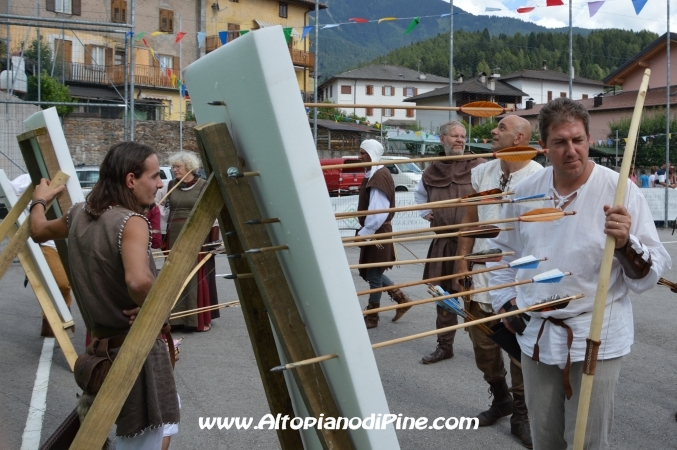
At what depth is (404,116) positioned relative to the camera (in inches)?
3204

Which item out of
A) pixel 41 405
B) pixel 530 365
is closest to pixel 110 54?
pixel 41 405

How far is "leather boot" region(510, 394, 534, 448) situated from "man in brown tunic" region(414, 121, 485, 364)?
1.21 metres

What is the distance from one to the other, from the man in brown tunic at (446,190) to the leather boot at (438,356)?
38 centimetres

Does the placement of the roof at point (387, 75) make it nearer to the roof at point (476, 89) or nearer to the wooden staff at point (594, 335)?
the roof at point (476, 89)

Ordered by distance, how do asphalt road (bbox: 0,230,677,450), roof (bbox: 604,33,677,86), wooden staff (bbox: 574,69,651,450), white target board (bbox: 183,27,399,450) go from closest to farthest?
white target board (bbox: 183,27,399,450) < wooden staff (bbox: 574,69,651,450) < asphalt road (bbox: 0,230,677,450) < roof (bbox: 604,33,677,86)

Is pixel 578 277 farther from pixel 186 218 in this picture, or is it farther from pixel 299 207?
pixel 186 218

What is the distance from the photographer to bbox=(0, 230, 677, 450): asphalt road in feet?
14.9

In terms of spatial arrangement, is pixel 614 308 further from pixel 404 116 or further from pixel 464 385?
pixel 404 116

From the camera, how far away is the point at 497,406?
477cm

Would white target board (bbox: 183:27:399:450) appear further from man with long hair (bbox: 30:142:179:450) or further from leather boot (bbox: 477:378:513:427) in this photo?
leather boot (bbox: 477:378:513:427)

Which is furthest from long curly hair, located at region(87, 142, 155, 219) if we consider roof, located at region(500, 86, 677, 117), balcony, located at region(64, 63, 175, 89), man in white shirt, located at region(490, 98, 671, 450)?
roof, located at region(500, 86, 677, 117)

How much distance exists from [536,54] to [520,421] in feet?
372

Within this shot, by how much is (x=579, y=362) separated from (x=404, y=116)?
8009 cm

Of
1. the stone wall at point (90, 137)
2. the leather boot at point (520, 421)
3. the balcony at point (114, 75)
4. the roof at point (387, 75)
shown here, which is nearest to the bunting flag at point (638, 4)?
the leather boot at point (520, 421)
